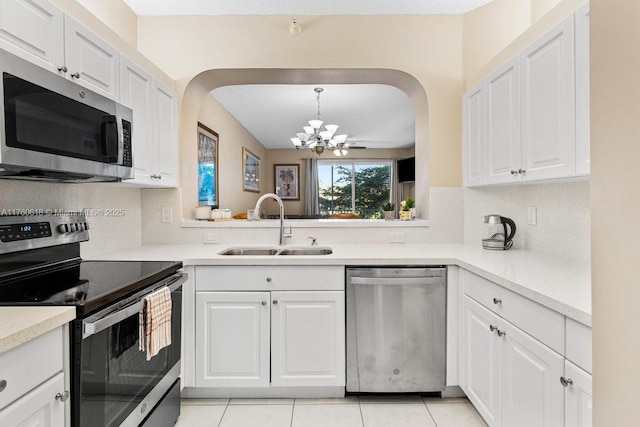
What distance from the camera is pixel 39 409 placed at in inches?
41.2

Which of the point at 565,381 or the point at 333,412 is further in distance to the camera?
the point at 333,412

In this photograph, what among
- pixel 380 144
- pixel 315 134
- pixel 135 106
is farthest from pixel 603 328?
pixel 380 144

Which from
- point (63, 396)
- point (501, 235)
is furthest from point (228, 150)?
point (63, 396)

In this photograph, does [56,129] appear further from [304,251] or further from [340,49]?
[340,49]

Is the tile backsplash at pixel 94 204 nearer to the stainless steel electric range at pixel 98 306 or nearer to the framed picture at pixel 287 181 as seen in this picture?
the stainless steel electric range at pixel 98 306

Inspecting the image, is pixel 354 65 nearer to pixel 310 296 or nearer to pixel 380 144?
pixel 310 296

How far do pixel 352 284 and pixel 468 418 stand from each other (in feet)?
3.17

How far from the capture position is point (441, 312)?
2211 mm

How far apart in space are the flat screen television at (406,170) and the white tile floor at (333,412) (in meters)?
7.08

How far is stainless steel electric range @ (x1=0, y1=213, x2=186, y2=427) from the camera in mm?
1219

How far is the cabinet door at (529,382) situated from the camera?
1288 mm

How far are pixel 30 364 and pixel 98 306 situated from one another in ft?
0.90

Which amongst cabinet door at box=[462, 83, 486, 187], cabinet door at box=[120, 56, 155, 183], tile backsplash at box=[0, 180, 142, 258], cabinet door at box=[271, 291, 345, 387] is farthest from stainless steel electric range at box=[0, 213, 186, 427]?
cabinet door at box=[462, 83, 486, 187]

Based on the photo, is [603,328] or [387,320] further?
[387,320]
